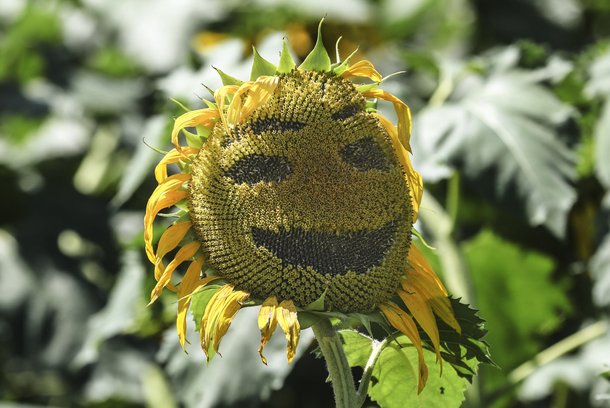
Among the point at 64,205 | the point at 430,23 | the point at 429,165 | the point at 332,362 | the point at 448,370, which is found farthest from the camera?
the point at 430,23

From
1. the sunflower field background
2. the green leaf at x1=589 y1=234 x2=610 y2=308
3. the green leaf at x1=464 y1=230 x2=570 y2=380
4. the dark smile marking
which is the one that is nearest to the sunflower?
the dark smile marking

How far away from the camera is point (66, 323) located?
3395mm

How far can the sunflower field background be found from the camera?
2.47m

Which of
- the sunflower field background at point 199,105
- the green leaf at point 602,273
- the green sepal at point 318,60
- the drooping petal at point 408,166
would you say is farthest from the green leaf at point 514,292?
the green sepal at point 318,60

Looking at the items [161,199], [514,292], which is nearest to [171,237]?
[161,199]

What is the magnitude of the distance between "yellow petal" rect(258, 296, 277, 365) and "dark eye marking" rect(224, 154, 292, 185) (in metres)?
0.15

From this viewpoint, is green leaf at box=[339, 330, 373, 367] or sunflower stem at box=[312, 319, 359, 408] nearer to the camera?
sunflower stem at box=[312, 319, 359, 408]

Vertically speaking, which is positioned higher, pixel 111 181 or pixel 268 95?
pixel 268 95

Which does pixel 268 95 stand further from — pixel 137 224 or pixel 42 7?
pixel 42 7

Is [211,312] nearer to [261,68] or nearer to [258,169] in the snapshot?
[258,169]

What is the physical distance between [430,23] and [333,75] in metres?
2.45

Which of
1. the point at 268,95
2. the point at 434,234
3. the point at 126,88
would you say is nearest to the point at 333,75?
the point at 268,95

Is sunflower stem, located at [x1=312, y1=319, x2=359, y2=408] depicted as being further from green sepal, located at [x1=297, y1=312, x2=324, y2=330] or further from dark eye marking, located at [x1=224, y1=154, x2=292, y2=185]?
dark eye marking, located at [x1=224, y1=154, x2=292, y2=185]

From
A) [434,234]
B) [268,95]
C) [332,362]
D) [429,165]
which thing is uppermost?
[268,95]
